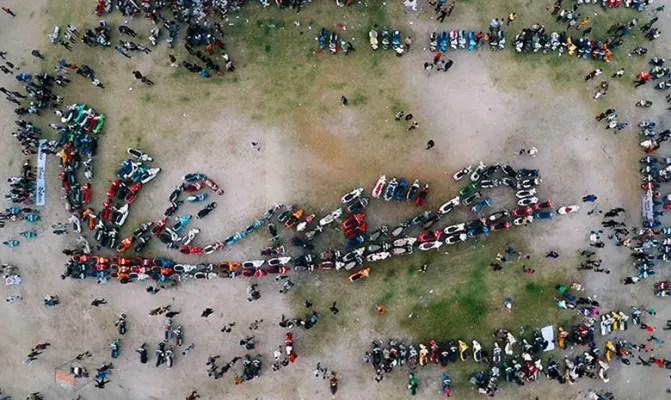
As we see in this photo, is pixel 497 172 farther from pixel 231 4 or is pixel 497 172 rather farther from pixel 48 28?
pixel 48 28

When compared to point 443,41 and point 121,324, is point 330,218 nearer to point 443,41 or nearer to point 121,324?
point 443,41

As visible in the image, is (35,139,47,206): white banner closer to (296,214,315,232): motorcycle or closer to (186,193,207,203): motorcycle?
(186,193,207,203): motorcycle

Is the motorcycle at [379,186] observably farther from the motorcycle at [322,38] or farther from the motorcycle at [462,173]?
the motorcycle at [322,38]

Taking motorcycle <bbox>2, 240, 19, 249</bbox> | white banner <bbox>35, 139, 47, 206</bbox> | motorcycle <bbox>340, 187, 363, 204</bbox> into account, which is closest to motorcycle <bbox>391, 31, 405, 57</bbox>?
motorcycle <bbox>340, 187, 363, 204</bbox>

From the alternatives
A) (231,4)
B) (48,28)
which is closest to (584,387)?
(231,4)

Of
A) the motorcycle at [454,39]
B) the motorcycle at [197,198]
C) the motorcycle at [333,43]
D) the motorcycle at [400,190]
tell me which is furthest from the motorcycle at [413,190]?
the motorcycle at [197,198]

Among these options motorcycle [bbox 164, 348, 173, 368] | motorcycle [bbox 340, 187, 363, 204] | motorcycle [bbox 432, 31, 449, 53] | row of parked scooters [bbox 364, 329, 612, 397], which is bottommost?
motorcycle [bbox 164, 348, 173, 368]
